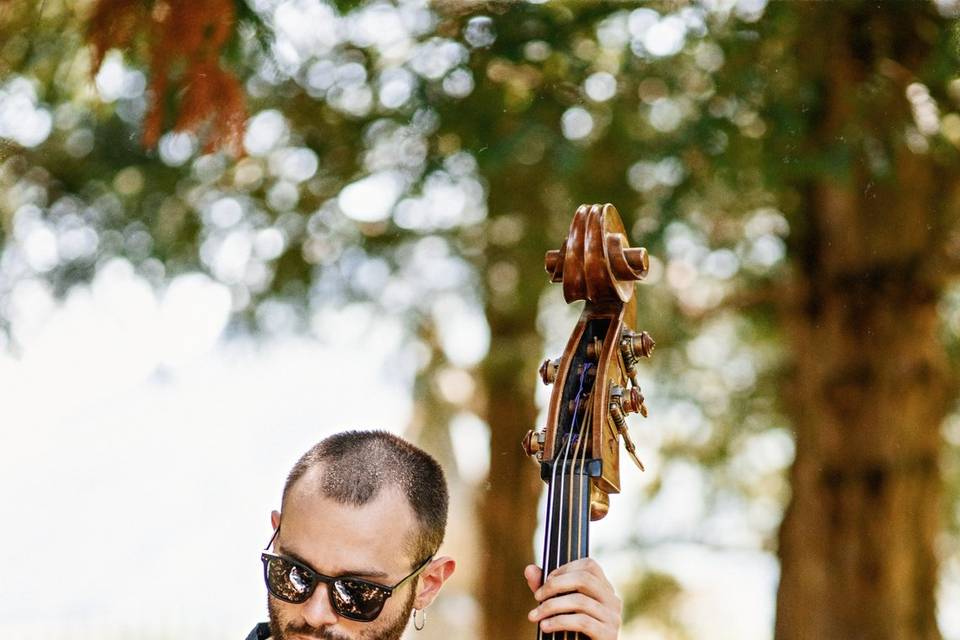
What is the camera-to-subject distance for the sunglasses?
2.67 metres

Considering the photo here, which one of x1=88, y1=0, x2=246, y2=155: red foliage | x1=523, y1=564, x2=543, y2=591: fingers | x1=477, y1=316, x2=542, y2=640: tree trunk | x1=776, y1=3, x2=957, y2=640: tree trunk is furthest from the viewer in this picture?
x1=477, y1=316, x2=542, y2=640: tree trunk

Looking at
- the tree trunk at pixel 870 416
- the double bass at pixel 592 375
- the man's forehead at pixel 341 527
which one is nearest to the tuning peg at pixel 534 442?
the double bass at pixel 592 375

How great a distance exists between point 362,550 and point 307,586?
6.3 inches

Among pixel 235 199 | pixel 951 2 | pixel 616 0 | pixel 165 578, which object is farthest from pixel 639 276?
A: pixel 165 578

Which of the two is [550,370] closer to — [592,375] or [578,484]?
[592,375]

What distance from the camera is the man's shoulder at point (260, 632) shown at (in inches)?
111

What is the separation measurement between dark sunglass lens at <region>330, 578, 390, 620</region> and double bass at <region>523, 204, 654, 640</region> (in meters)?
0.45

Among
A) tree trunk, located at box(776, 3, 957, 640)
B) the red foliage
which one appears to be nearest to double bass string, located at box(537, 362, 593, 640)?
the red foliage

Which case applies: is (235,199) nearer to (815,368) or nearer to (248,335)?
(248,335)

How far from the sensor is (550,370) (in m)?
2.80

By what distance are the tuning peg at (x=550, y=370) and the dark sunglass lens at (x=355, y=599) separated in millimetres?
587

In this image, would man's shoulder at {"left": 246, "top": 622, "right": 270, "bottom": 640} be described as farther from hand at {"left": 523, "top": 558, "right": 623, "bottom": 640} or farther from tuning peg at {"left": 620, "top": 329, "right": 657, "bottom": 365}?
tuning peg at {"left": 620, "top": 329, "right": 657, "bottom": 365}

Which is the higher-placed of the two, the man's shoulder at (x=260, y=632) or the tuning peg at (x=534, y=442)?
the tuning peg at (x=534, y=442)

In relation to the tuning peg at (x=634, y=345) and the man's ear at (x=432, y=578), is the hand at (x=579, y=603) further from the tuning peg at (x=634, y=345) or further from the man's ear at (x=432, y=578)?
the man's ear at (x=432, y=578)
